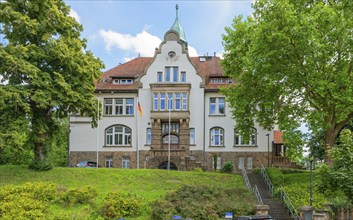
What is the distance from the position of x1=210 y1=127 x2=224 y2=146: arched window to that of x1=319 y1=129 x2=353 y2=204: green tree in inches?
939

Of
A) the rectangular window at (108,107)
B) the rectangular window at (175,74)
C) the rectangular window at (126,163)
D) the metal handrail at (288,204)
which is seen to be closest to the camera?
the metal handrail at (288,204)

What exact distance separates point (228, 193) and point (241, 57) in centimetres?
1125

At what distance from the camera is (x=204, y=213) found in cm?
2338

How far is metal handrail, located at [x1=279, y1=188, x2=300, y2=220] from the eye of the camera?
25.1 metres

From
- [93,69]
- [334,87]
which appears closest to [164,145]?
[93,69]

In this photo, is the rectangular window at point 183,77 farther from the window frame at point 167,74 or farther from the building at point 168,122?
the window frame at point 167,74

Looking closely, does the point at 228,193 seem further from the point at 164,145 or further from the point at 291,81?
the point at 164,145

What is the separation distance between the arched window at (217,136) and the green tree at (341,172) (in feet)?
78.3

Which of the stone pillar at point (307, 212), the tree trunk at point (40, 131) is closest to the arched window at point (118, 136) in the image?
the tree trunk at point (40, 131)

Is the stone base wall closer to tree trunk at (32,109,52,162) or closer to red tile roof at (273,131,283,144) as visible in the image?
red tile roof at (273,131,283,144)

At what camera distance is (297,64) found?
29812mm

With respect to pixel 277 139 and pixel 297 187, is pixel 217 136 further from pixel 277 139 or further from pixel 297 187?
pixel 297 187

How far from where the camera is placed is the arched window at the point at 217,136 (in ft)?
144

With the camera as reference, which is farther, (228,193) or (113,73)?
(113,73)
